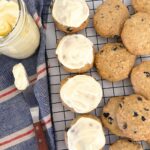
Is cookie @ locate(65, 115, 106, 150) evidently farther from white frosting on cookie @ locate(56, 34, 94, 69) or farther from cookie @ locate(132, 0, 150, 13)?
cookie @ locate(132, 0, 150, 13)

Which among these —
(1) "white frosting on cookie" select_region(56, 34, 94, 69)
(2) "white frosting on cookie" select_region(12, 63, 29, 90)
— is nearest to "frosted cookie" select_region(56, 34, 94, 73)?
(1) "white frosting on cookie" select_region(56, 34, 94, 69)

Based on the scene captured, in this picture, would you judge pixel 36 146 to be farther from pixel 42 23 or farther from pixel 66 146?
pixel 42 23

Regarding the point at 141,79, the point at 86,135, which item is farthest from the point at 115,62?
the point at 86,135

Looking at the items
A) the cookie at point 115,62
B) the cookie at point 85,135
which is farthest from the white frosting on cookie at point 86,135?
the cookie at point 115,62

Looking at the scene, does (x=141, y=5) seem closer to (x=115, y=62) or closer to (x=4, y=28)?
(x=115, y=62)

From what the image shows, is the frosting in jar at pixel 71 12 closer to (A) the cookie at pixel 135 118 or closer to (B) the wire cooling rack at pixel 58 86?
(B) the wire cooling rack at pixel 58 86
